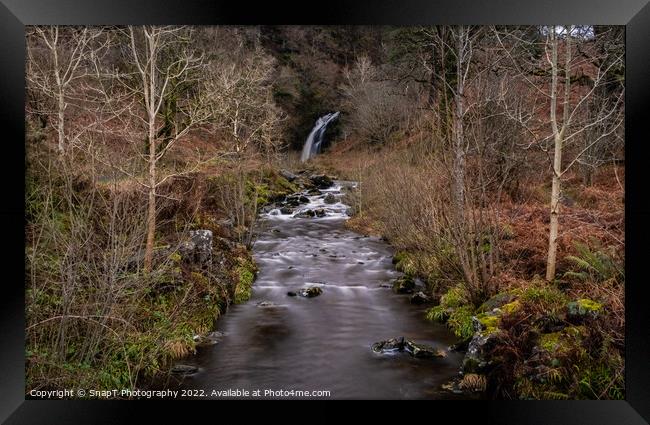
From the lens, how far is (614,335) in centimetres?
433

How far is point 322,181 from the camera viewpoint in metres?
A: 16.0

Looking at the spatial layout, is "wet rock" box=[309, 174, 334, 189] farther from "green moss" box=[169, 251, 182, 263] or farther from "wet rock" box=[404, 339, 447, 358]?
"wet rock" box=[404, 339, 447, 358]

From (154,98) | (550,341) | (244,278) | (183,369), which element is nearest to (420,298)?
(244,278)

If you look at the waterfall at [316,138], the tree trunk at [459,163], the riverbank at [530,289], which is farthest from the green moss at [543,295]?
the waterfall at [316,138]

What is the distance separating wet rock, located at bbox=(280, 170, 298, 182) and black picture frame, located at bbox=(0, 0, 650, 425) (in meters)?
11.4

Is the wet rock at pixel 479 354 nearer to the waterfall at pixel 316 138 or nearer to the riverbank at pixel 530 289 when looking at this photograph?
the riverbank at pixel 530 289

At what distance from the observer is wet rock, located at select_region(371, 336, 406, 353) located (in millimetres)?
5995

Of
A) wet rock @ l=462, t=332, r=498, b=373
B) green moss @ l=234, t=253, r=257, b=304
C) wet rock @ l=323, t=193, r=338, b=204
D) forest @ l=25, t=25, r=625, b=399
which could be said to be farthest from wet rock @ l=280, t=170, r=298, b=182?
wet rock @ l=462, t=332, r=498, b=373

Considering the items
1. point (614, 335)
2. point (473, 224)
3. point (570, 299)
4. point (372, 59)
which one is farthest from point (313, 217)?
point (614, 335)

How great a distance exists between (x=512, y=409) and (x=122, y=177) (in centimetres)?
407

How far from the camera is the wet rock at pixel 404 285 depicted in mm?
8367
